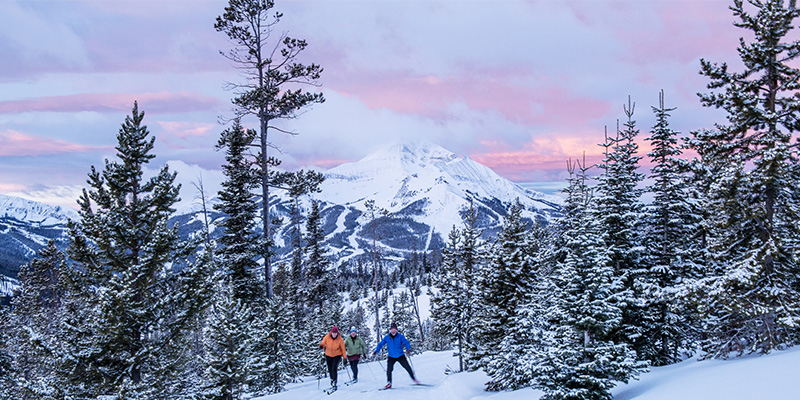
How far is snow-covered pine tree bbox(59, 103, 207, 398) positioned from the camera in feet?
39.6

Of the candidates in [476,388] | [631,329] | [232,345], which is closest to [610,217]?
[631,329]

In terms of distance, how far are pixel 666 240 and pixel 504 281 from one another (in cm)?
697

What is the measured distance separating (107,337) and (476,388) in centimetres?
1203

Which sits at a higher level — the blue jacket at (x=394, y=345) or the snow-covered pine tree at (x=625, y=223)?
the snow-covered pine tree at (x=625, y=223)

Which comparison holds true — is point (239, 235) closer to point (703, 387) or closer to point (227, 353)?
point (227, 353)

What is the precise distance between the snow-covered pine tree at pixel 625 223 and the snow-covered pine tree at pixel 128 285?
50.4ft

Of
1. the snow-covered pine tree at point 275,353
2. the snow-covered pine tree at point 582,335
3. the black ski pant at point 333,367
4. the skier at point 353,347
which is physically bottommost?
the snow-covered pine tree at point 275,353

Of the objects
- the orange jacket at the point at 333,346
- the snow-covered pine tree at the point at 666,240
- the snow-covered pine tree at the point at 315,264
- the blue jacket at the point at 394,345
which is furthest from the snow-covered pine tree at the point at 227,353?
the snow-covered pine tree at the point at 315,264

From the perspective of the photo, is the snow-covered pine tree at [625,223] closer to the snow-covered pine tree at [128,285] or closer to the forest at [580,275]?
the forest at [580,275]

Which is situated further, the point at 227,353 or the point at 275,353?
the point at 275,353

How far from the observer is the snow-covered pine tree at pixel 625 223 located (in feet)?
57.2

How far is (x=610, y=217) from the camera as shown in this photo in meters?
18.3

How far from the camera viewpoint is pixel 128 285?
1212 cm

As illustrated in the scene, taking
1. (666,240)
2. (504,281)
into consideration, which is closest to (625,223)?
(666,240)
